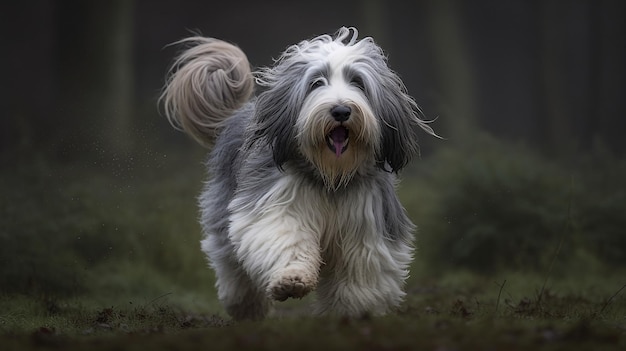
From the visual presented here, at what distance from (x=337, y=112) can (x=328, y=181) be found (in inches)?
19.5

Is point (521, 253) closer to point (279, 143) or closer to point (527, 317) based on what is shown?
point (527, 317)

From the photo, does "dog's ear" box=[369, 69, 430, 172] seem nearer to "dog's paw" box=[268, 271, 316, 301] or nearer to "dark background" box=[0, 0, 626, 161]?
"dog's paw" box=[268, 271, 316, 301]

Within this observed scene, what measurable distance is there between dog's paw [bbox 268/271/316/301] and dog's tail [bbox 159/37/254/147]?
2.24 m

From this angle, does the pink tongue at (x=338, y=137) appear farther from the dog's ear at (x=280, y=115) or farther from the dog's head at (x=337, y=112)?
the dog's ear at (x=280, y=115)

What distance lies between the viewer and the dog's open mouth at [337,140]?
541cm

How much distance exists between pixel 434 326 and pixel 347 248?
1.11 meters

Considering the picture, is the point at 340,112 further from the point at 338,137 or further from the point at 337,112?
the point at 338,137

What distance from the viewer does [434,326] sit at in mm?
4711

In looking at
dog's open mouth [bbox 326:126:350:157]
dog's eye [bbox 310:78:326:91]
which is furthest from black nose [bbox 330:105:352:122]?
dog's eye [bbox 310:78:326:91]

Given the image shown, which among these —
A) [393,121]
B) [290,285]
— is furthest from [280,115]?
[290,285]

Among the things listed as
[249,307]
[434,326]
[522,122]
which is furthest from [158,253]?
[522,122]

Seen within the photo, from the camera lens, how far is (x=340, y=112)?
5277mm

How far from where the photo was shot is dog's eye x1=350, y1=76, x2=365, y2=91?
18.2ft

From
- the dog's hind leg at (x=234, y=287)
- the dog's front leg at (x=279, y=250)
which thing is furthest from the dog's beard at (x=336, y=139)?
the dog's hind leg at (x=234, y=287)
